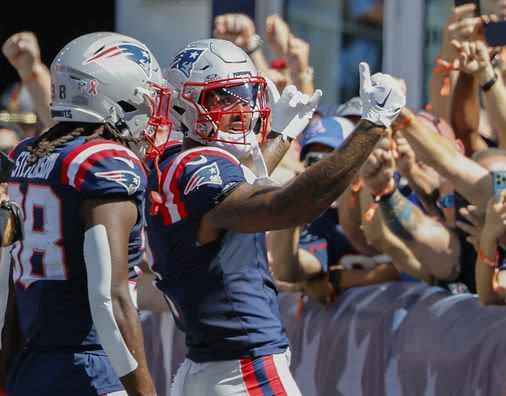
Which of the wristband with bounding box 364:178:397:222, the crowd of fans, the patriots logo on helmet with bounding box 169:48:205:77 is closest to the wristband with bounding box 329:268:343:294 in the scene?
the crowd of fans

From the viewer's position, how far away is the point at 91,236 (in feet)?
11.3

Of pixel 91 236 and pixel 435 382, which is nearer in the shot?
pixel 91 236

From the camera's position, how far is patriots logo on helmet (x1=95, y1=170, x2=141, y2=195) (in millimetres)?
3482

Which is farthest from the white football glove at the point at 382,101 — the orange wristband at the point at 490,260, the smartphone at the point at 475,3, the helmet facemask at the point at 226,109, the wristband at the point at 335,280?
the smartphone at the point at 475,3

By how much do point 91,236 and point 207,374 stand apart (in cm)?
58

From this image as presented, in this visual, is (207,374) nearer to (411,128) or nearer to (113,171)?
(113,171)

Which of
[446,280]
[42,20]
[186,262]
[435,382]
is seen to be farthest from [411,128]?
[42,20]

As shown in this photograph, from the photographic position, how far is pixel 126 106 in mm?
3777

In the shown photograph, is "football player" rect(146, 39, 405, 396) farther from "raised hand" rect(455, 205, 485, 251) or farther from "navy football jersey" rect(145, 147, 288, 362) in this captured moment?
"raised hand" rect(455, 205, 485, 251)

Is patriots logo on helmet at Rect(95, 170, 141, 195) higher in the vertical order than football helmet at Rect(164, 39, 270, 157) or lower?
lower

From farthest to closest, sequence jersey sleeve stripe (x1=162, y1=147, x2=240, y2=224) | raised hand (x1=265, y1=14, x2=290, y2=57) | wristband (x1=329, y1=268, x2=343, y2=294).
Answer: raised hand (x1=265, y1=14, x2=290, y2=57)
wristband (x1=329, y1=268, x2=343, y2=294)
jersey sleeve stripe (x1=162, y1=147, x2=240, y2=224)

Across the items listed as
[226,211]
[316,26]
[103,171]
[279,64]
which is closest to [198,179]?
[226,211]

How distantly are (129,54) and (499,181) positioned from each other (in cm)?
159

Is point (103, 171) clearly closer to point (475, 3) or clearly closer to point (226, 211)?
point (226, 211)
